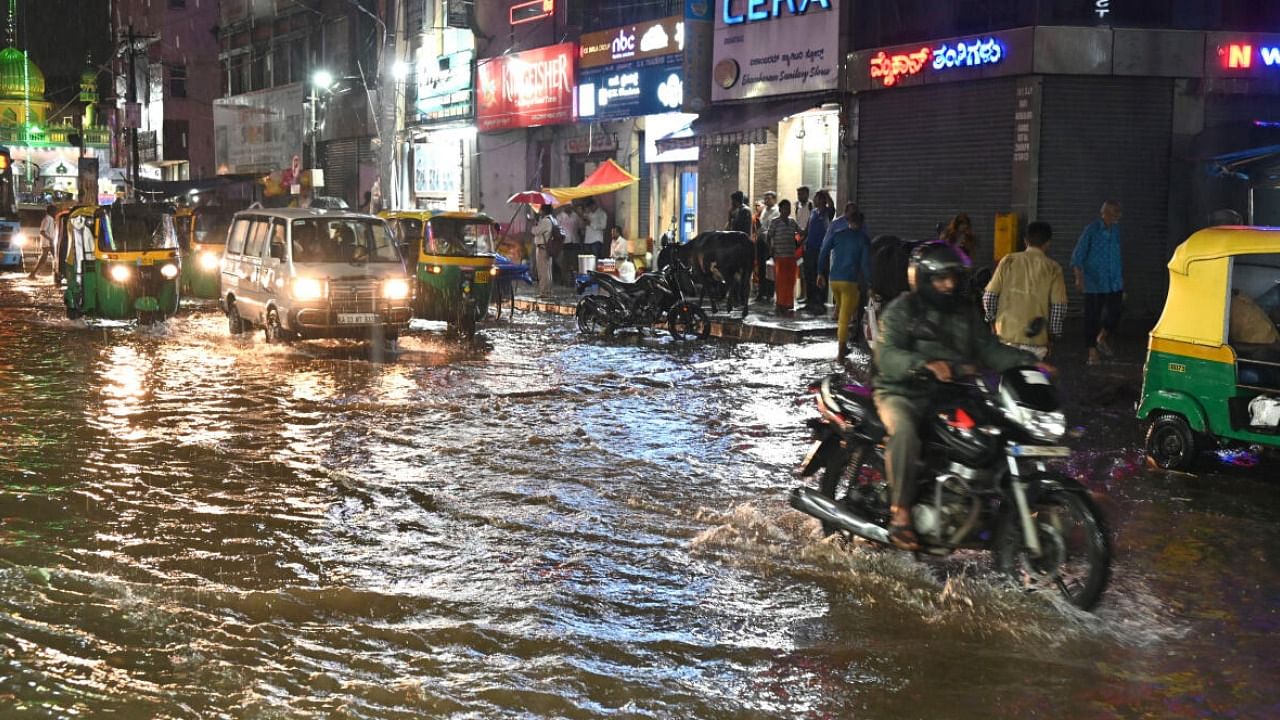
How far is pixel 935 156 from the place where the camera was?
21.4 meters

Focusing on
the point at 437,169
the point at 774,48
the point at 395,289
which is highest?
the point at 774,48

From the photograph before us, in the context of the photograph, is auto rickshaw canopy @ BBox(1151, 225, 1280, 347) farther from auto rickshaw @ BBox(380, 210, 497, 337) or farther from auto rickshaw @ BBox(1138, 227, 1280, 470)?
auto rickshaw @ BBox(380, 210, 497, 337)

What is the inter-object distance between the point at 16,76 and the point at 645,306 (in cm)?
9889

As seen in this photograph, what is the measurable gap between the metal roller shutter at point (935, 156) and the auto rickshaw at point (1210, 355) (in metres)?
10.7

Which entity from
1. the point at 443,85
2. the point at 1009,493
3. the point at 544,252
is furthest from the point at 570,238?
the point at 1009,493

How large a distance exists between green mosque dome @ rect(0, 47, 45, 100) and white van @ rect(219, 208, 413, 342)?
9531cm

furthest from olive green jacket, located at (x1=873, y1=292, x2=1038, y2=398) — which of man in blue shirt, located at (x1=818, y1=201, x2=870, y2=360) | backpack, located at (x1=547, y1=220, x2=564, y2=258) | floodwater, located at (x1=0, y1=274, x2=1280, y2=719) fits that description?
backpack, located at (x1=547, y1=220, x2=564, y2=258)

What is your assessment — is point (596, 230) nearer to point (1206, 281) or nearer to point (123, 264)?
point (123, 264)

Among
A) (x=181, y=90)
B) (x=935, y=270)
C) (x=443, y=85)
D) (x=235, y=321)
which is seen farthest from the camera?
(x=181, y=90)

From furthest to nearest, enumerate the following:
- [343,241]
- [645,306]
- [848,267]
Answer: [645,306] → [343,241] → [848,267]

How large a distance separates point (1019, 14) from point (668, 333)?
6.82 meters

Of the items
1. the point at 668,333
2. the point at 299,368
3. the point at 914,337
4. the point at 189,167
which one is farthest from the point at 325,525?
the point at 189,167

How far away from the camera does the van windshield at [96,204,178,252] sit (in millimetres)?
20438

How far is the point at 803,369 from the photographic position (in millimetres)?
15555
